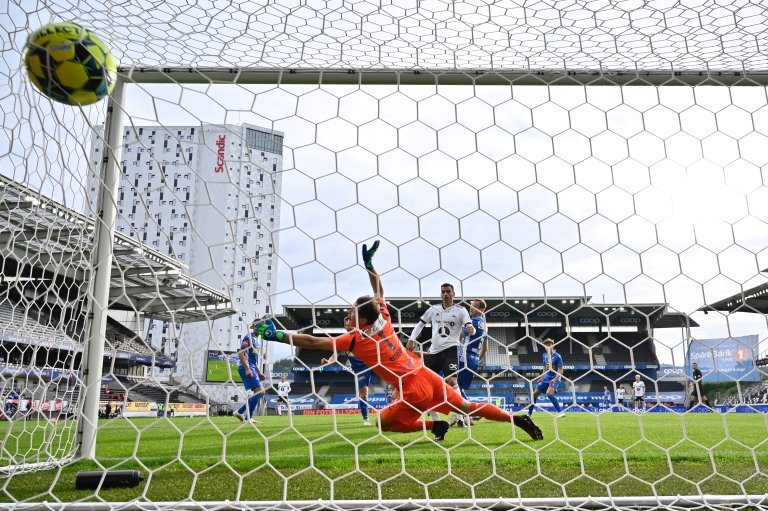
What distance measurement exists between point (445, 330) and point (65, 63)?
2885 mm

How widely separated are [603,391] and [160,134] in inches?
785

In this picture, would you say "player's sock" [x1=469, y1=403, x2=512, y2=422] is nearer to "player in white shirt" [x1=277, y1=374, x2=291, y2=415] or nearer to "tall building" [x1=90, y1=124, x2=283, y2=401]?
"player in white shirt" [x1=277, y1=374, x2=291, y2=415]

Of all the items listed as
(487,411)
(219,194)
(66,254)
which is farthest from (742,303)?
(66,254)

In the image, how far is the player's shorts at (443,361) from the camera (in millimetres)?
4418

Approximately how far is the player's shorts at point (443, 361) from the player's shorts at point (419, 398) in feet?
4.69

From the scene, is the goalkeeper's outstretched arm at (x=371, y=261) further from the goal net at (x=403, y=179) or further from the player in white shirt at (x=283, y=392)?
the player in white shirt at (x=283, y=392)

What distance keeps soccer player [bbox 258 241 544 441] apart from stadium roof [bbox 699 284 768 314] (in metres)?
1.19

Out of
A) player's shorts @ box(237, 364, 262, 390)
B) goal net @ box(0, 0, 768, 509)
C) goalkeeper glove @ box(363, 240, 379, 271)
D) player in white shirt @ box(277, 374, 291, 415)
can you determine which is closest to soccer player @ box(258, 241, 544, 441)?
goalkeeper glove @ box(363, 240, 379, 271)

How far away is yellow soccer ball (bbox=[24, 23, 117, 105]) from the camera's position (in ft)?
7.00

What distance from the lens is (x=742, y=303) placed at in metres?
2.49

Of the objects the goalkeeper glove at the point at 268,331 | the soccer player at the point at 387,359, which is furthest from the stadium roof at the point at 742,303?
the goalkeeper glove at the point at 268,331

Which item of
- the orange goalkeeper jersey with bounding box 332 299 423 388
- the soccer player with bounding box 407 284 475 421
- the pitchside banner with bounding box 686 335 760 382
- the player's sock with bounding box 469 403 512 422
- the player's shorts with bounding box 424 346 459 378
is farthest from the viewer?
the player's shorts with bounding box 424 346 459 378

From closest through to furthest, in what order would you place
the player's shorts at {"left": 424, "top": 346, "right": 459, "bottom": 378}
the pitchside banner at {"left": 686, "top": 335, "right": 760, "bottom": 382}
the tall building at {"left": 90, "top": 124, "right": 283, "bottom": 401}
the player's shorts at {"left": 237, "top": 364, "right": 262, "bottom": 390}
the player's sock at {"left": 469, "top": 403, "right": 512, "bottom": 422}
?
1. the tall building at {"left": 90, "top": 124, "right": 283, "bottom": 401}
2. the pitchside banner at {"left": 686, "top": 335, "right": 760, "bottom": 382}
3. the player's sock at {"left": 469, "top": 403, "right": 512, "bottom": 422}
4. the player's shorts at {"left": 424, "top": 346, "right": 459, "bottom": 378}
5. the player's shorts at {"left": 237, "top": 364, "right": 262, "bottom": 390}

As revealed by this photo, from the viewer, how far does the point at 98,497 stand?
5.95 feet
